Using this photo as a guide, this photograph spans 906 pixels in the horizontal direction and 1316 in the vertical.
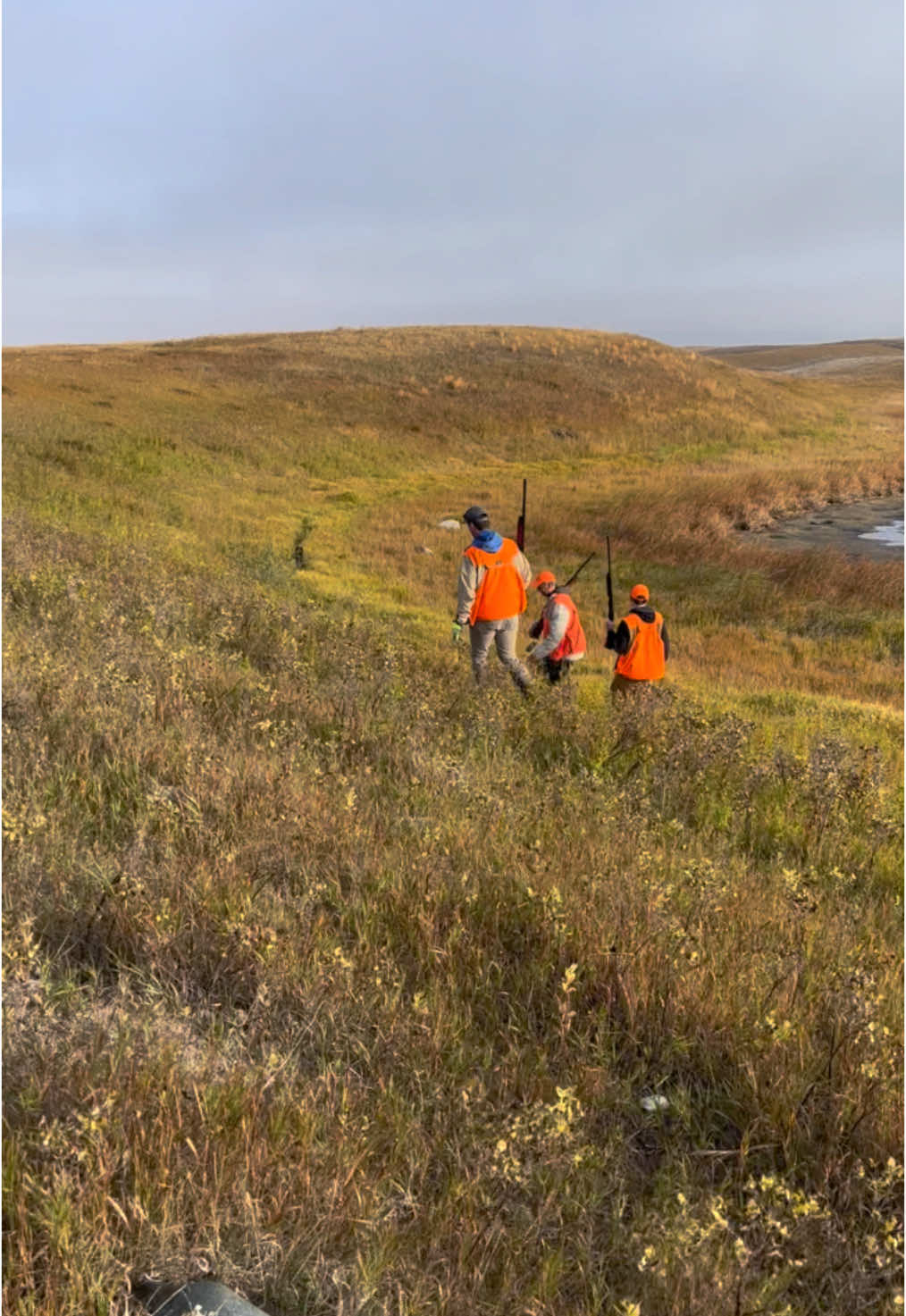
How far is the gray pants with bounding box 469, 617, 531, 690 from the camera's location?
10.2 metres

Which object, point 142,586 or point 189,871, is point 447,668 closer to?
point 142,586

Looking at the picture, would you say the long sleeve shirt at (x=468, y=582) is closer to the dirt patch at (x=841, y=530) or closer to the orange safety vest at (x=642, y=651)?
the orange safety vest at (x=642, y=651)

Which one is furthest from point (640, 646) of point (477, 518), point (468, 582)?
point (477, 518)

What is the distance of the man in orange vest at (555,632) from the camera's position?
10008mm

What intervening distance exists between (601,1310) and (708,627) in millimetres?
14941

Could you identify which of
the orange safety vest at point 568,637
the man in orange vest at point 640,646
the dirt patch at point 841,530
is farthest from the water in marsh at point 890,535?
the man in orange vest at point 640,646

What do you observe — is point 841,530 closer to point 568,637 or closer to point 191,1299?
point 568,637

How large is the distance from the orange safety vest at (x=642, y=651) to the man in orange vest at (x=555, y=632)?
92 centimetres

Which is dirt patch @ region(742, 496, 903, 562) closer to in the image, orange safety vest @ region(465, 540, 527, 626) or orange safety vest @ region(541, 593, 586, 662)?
orange safety vest @ region(541, 593, 586, 662)

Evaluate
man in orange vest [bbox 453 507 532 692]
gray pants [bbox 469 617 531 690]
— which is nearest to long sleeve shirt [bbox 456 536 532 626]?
man in orange vest [bbox 453 507 532 692]

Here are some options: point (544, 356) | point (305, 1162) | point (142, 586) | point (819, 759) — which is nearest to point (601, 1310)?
point (305, 1162)

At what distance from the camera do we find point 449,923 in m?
3.54

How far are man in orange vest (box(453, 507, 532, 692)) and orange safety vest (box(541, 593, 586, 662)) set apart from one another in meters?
0.40

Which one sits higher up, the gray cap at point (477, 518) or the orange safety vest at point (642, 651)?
the gray cap at point (477, 518)
